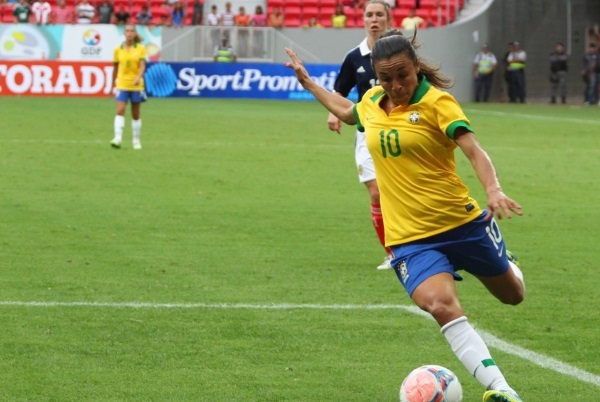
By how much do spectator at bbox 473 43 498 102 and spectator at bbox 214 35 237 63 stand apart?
8724mm

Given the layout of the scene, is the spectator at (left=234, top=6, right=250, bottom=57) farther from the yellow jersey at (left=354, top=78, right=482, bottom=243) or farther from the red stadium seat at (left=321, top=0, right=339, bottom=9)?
the yellow jersey at (left=354, top=78, right=482, bottom=243)

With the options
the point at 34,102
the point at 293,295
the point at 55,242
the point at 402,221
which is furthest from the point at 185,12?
the point at 402,221

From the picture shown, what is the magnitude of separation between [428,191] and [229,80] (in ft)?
122

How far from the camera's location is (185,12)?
152 ft

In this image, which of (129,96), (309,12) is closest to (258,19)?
(309,12)

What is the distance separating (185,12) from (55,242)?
3466cm

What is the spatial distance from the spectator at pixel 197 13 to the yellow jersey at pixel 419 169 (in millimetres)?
39908

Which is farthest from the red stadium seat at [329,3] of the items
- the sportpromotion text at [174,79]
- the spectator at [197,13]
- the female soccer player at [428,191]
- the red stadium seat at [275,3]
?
the female soccer player at [428,191]

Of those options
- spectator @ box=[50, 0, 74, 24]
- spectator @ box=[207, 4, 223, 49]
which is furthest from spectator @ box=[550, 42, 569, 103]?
spectator @ box=[50, 0, 74, 24]

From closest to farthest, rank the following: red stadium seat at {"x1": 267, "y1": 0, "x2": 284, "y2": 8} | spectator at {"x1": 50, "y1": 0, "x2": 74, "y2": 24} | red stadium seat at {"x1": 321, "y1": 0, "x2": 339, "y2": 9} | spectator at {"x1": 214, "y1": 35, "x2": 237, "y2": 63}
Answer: spectator at {"x1": 214, "y1": 35, "x2": 237, "y2": 63} < spectator at {"x1": 50, "y1": 0, "x2": 74, "y2": 24} < red stadium seat at {"x1": 267, "y1": 0, "x2": 284, "y2": 8} < red stadium seat at {"x1": 321, "y1": 0, "x2": 339, "y2": 9}

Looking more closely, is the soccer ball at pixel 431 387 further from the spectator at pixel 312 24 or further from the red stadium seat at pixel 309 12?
the red stadium seat at pixel 309 12

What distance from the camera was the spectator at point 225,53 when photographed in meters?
44.1

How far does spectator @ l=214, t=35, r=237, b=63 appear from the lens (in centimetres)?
4406

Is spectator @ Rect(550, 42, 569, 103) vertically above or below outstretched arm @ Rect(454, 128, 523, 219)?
below
